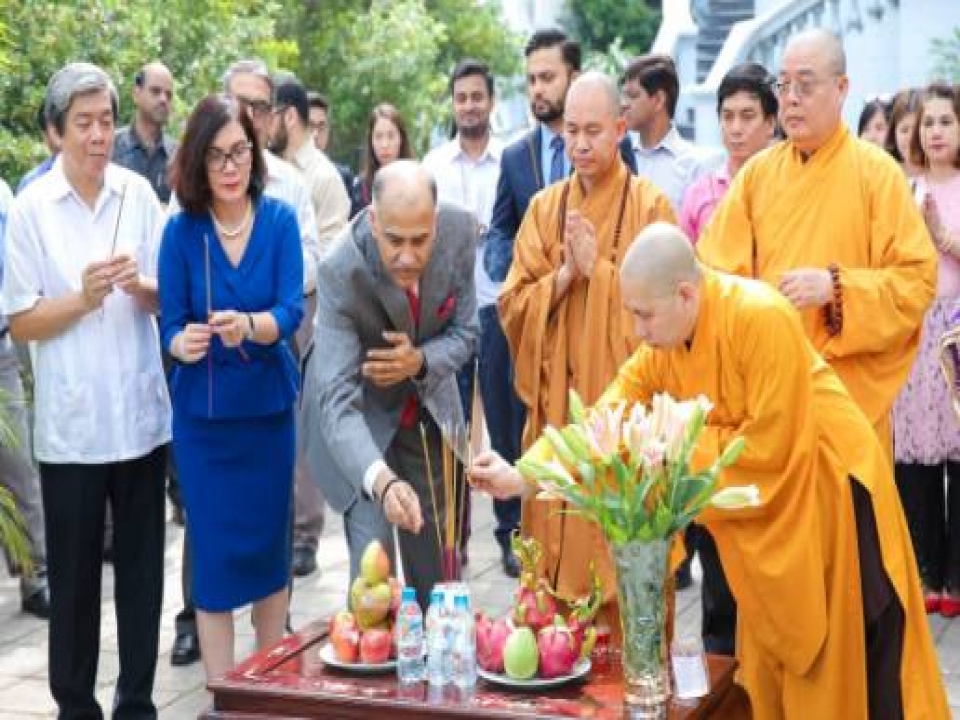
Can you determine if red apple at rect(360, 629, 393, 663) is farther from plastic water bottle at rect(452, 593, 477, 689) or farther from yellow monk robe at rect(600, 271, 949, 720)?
yellow monk robe at rect(600, 271, 949, 720)

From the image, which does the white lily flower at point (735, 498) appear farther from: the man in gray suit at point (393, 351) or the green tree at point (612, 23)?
the green tree at point (612, 23)

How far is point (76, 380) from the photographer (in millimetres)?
5121

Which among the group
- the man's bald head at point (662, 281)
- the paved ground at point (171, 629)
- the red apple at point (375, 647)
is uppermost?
the man's bald head at point (662, 281)

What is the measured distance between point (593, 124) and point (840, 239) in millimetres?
847

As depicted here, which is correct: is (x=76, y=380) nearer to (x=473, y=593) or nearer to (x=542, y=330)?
(x=542, y=330)

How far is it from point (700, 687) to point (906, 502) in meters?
3.04

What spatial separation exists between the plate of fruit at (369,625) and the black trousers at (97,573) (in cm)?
113

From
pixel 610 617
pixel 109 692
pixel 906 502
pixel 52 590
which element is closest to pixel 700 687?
pixel 610 617

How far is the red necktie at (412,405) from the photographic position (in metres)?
4.92

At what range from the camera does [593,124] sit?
5445mm

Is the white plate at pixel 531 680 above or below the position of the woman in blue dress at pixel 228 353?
below

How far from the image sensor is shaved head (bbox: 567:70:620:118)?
17.9 ft

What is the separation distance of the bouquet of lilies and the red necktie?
1.21m

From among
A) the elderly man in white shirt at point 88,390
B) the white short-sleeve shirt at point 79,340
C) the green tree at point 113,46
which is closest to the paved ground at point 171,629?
the elderly man in white shirt at point 88,390
